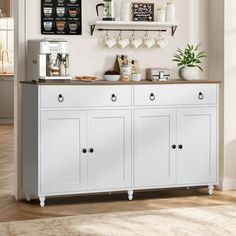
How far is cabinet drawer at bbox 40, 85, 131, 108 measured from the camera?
16.4 ft

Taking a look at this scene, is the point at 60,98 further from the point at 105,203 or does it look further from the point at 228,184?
the point at 228,184

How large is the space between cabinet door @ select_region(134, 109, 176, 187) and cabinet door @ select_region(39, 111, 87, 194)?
0.45 metres

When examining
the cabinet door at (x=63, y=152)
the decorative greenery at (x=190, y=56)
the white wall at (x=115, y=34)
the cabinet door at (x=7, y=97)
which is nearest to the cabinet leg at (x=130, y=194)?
the cabinet door at (x=63, y=152)

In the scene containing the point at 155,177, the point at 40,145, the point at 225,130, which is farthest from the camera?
the point at 225,130

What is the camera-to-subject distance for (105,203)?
5258 millimetres

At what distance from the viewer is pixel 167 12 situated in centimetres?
566

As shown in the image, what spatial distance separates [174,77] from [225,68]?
45 centimetres

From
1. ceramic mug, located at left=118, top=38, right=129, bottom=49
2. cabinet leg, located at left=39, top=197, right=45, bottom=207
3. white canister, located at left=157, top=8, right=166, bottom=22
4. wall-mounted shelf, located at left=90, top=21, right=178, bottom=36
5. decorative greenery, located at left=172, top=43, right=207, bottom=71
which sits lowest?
cabinet leg, located at left=39, top=197, right=45, bottom=207

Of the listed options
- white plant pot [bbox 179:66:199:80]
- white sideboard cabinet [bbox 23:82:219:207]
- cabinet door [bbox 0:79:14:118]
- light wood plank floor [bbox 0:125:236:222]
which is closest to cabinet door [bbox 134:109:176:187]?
white sideboard cabinet [bbox 23:82:219:207]

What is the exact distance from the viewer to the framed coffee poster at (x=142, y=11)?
18.4 ft

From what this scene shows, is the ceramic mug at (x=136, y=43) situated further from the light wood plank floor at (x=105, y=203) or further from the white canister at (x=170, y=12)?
the light wood plank floor at (x=105, y=203)

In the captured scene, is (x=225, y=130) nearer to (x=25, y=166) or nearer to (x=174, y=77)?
(x=174, y=77)

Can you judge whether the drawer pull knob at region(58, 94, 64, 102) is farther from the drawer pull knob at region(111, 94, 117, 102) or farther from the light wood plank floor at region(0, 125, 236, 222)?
the light wood plank floor at region(0, 125, 236, 222)

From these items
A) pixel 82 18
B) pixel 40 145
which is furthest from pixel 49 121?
pixel 82 18
